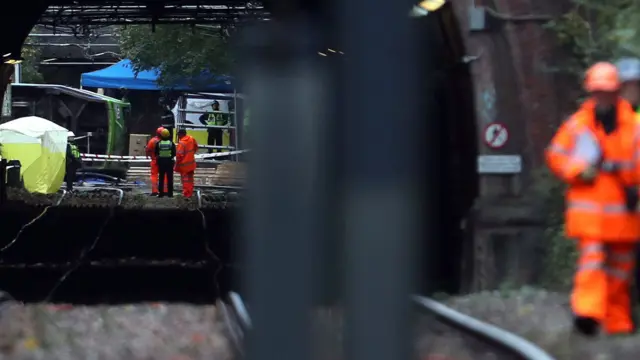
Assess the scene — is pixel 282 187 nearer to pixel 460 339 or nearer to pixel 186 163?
pixel 460 339

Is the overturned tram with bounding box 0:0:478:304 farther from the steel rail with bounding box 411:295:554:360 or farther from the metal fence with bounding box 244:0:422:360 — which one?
the metal fence with bounding box 244:0:422:360

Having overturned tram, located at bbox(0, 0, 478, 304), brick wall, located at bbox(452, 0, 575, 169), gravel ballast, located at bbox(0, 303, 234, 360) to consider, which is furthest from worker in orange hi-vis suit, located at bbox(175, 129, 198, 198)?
gravel ballast, located at bbox(0, 303, 234, 360)

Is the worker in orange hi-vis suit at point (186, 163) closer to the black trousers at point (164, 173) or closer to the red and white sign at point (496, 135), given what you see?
the black trousers at point (164, 173)

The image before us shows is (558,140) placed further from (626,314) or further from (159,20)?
(159,20)

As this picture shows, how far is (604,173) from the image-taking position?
6.79m

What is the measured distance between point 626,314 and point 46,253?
10754 millimetres

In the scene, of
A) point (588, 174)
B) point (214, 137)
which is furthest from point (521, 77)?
point (214, 137)

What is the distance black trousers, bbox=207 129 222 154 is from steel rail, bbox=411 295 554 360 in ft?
115

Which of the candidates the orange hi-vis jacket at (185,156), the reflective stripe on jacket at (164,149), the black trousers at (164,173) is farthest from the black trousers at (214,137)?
the black trousers at (164,173)

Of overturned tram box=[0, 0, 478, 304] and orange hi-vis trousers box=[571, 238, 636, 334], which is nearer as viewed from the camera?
orange hi-vis trousers box=[571, 238, 636, 334]

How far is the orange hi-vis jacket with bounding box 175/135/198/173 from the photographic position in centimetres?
2967

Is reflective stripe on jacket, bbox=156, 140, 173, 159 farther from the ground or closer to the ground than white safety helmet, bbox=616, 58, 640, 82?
closer to the ground

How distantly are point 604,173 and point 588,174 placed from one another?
7.3 inches

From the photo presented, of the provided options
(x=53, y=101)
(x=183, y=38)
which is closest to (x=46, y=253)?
(x=183, y=38)
